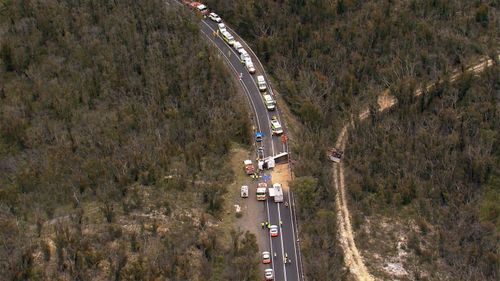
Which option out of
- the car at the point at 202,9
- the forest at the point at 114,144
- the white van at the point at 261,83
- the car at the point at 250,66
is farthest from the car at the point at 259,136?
the car at the point at 202,9

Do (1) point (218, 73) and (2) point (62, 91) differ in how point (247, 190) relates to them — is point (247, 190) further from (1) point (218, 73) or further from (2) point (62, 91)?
(2) point (62, 91)

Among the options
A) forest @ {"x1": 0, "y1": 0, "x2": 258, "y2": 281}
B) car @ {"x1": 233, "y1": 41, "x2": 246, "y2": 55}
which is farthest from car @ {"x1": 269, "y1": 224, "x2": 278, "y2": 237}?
car @ {"x1": 233, "y1": 41, "x2": 246, "y2": 55}

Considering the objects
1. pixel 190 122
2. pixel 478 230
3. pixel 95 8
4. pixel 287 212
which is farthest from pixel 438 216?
pixel 95 8

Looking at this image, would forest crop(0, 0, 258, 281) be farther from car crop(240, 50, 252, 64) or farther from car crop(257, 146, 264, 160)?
car crop(240, 50, 252, 64)

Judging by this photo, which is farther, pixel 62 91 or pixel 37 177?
pixel 62 91

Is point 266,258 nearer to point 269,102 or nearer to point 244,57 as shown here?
point 269,102

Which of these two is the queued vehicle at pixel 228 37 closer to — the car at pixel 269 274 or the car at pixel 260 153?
the car at pixel 260 153

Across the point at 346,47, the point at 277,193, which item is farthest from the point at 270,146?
the point at 346,47
